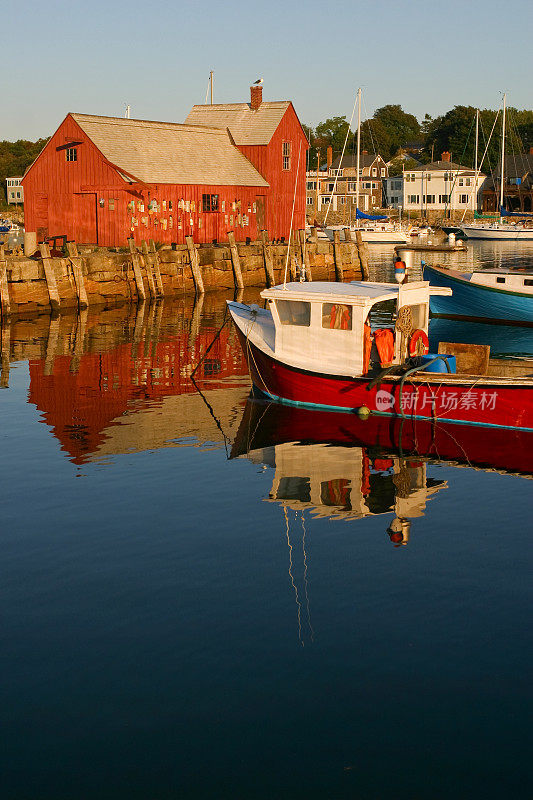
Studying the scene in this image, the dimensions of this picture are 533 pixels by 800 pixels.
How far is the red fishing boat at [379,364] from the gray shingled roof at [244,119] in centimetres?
4086

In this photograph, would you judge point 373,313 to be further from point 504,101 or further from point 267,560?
point 504,101

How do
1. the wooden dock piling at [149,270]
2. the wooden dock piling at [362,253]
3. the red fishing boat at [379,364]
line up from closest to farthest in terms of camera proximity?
the red fishing boat at [379,364] < the wooden dock piling at [149,270] < the wooden dock piling at [362,253]

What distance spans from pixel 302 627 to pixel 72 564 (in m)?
3.88

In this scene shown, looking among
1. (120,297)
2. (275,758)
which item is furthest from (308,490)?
(120,297)

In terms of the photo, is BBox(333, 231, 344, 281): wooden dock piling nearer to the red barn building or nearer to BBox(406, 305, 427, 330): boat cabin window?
the red barn building

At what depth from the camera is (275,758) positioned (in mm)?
8891

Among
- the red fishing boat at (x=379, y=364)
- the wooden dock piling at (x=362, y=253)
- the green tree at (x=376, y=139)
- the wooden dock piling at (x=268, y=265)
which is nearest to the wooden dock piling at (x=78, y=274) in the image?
the wooden dock piling at (x=268, y=265)

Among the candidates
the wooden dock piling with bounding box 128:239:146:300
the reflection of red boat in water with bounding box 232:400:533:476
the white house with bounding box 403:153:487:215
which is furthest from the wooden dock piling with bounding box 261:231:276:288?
the white house with bounding box 403:153:487:215

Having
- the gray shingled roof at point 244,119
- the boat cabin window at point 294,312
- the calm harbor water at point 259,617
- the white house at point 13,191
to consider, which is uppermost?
the white house at point 13,191

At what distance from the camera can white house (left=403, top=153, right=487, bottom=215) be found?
451 ft

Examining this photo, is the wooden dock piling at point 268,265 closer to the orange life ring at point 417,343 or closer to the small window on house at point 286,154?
the small window on house at point 286,154

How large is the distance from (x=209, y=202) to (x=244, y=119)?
8.99m

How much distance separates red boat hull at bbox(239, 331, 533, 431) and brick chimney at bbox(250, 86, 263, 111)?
4449 centimetres

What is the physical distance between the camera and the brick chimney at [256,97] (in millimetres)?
63406
